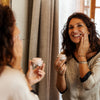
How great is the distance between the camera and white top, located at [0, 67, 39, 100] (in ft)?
2.34

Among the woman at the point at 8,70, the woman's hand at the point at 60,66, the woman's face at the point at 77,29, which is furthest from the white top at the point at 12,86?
the woman's face at the point at 77,29

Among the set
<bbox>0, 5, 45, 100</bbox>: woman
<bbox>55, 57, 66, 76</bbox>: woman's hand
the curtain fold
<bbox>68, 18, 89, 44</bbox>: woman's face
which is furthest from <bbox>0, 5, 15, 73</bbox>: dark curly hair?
the curtain fold

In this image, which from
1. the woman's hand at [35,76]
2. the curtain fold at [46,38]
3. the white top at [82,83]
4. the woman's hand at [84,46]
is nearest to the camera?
the woman's hand at [35,76]

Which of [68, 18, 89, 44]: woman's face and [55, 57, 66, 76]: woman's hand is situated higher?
[68, 18, 89, 44]: woman's face

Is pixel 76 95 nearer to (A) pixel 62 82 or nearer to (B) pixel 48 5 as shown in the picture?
(A) pixel 62 82

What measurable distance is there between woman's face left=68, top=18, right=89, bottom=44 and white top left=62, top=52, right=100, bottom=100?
177 millimetres

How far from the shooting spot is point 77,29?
135 centimetres

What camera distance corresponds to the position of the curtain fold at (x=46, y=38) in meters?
1.67

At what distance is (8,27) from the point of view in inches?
29.6

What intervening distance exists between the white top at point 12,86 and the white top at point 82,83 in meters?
0.56

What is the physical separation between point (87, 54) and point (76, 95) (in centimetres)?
32

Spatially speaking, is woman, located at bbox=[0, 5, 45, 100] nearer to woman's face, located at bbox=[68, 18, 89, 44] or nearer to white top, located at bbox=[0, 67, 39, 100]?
white top, located at bbox=[0, 67, 39, 100]

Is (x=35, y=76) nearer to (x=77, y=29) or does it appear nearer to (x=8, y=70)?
(x=8, y=70)

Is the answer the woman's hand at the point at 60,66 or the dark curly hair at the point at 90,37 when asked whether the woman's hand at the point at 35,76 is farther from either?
the dark curly hair at the point at 90,37
